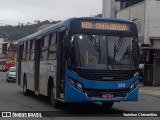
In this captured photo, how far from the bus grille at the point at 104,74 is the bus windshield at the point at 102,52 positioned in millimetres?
135

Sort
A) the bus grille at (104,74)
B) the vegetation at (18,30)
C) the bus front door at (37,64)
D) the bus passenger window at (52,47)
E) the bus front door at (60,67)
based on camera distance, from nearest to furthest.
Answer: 1. the bus grille at (104,74)
2. the bus front door at (60,67)
3. the bus passenger window at (52,47)
4. the bus front door at (37,64)
5. the vegetation at (18,30)

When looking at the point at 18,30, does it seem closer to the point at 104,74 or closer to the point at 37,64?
the point at 37,64

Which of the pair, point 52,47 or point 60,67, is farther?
point 52,47

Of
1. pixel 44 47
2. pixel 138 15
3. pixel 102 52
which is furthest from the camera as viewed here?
pixel 138 15

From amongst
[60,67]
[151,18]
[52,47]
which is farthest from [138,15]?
[60,67]

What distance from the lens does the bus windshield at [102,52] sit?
14867mm

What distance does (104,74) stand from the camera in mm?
14891

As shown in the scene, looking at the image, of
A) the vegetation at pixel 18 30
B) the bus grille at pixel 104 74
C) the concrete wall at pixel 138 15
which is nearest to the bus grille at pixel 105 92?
the bus grille at pixel 104 74

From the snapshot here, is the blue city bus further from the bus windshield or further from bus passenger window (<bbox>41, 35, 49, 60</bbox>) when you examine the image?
bus passenger window (<bbox>41, 35, 49, 60</bbox>)

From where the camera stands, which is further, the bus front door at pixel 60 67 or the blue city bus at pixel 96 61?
the bus front door at pixel 60 67

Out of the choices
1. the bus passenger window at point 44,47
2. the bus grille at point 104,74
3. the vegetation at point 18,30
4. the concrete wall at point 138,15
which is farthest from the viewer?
the vegetation at point 18,30

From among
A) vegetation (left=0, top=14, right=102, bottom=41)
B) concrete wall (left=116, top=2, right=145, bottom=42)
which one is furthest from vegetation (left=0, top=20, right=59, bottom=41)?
concrete wall (left=116, top=2, right=145, bottom=42)

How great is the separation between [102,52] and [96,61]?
0.37 metres

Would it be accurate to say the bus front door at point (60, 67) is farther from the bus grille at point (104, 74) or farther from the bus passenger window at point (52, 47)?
the bus grille at point (104, 74)
